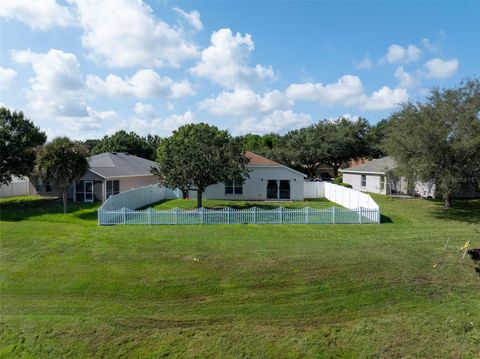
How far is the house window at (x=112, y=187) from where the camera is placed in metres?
28.7

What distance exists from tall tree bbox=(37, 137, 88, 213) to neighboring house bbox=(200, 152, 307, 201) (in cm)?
1096

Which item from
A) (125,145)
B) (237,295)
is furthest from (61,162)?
(125,145)

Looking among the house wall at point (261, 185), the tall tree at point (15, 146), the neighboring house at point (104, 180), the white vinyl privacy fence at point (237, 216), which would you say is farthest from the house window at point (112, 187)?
the white vinyl privacy fence at point (237, 216)

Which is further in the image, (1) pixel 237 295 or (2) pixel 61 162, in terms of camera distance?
(2) pixel 61 162

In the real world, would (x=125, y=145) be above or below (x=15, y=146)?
above

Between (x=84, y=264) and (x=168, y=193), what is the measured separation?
20.3 m

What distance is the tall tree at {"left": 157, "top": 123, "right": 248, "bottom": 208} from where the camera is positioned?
2203 centimetres

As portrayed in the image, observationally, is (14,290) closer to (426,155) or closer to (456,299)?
(456,299)

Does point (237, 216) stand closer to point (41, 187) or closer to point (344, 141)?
point (41, 187)

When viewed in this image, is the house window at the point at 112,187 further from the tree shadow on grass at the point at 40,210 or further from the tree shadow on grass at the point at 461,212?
the tree shadow on grass at the point at 461,212

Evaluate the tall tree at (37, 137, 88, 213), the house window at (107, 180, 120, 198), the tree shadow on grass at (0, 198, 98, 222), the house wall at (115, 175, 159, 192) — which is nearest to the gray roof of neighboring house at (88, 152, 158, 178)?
the house wall at (115, 175, 159, 192)

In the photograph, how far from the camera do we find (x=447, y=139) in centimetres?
2219

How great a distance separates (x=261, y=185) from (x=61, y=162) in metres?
14.9

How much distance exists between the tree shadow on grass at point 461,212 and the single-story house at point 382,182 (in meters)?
2.78
